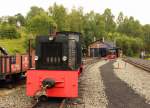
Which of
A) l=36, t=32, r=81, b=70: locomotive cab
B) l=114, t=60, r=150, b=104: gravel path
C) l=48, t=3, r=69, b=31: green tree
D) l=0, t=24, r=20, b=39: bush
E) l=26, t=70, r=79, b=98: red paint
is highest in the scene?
l=48, t=3, r=69, b=31: green tree

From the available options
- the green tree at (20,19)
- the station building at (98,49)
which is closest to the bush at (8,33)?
the station building at (98,49)

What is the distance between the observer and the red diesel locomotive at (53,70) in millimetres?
12953

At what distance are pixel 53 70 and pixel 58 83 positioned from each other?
52 cm

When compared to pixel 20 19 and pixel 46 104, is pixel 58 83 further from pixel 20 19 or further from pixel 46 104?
pixel 20 19

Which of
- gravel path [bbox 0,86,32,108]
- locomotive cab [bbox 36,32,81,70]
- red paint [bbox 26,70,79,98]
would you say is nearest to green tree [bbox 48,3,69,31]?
gravel path [bbox 0,86,32,108]

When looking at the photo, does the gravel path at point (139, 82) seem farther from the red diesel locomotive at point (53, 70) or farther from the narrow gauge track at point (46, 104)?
the narrow gauge track at point (46, 104)

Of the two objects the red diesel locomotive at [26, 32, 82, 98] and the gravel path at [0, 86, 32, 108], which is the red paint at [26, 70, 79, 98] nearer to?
the red diesel locomotive at [26, 32, 82, 98]

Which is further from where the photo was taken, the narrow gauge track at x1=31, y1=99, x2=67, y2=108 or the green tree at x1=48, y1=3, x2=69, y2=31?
the green tree at x1=48, y1=3, x2=69, y2=31

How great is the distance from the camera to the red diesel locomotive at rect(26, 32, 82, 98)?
42.5ft

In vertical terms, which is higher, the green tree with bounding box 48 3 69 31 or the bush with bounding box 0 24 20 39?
the green tree with bounding box 48 3 69 31

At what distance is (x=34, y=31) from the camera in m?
81.9

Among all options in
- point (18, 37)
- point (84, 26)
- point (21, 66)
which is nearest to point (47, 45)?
point (21, 66)

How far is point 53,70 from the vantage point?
13164 mm

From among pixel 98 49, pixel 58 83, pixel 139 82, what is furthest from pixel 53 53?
pixel 98 49
